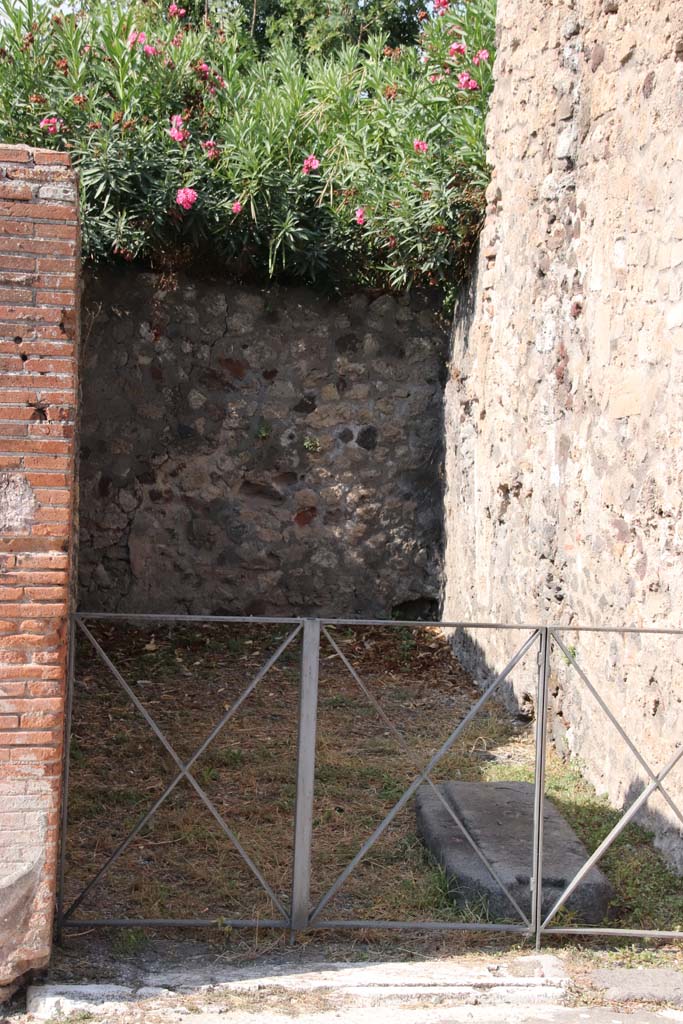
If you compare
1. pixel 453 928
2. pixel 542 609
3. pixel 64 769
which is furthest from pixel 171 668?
pixel 453 928

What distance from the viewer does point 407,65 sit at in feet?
24.1

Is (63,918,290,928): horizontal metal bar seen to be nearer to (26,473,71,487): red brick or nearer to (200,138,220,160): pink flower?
(26,473,71,487): red brick

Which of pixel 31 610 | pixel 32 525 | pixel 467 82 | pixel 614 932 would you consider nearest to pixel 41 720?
pixel 31 610

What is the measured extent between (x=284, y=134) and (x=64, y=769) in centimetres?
474

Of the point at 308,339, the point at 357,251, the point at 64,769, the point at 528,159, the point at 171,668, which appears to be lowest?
the point at 171,668

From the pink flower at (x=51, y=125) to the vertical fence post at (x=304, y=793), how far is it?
14.7 feet

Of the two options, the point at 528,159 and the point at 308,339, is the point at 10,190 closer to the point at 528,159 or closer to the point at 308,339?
the point at 528,159

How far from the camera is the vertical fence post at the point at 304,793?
3.33 m

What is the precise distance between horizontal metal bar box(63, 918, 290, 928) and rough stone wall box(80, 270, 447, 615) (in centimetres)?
373

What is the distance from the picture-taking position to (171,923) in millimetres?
3277

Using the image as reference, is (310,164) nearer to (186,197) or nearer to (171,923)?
(186,197)

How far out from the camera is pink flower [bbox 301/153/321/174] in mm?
6809

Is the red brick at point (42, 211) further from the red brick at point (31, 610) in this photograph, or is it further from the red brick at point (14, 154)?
the red brick at point (31, 610)

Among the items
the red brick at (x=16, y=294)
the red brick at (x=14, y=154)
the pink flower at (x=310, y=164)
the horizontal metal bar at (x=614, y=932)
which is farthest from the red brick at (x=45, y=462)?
the pink flower at (x=310, y=164)
